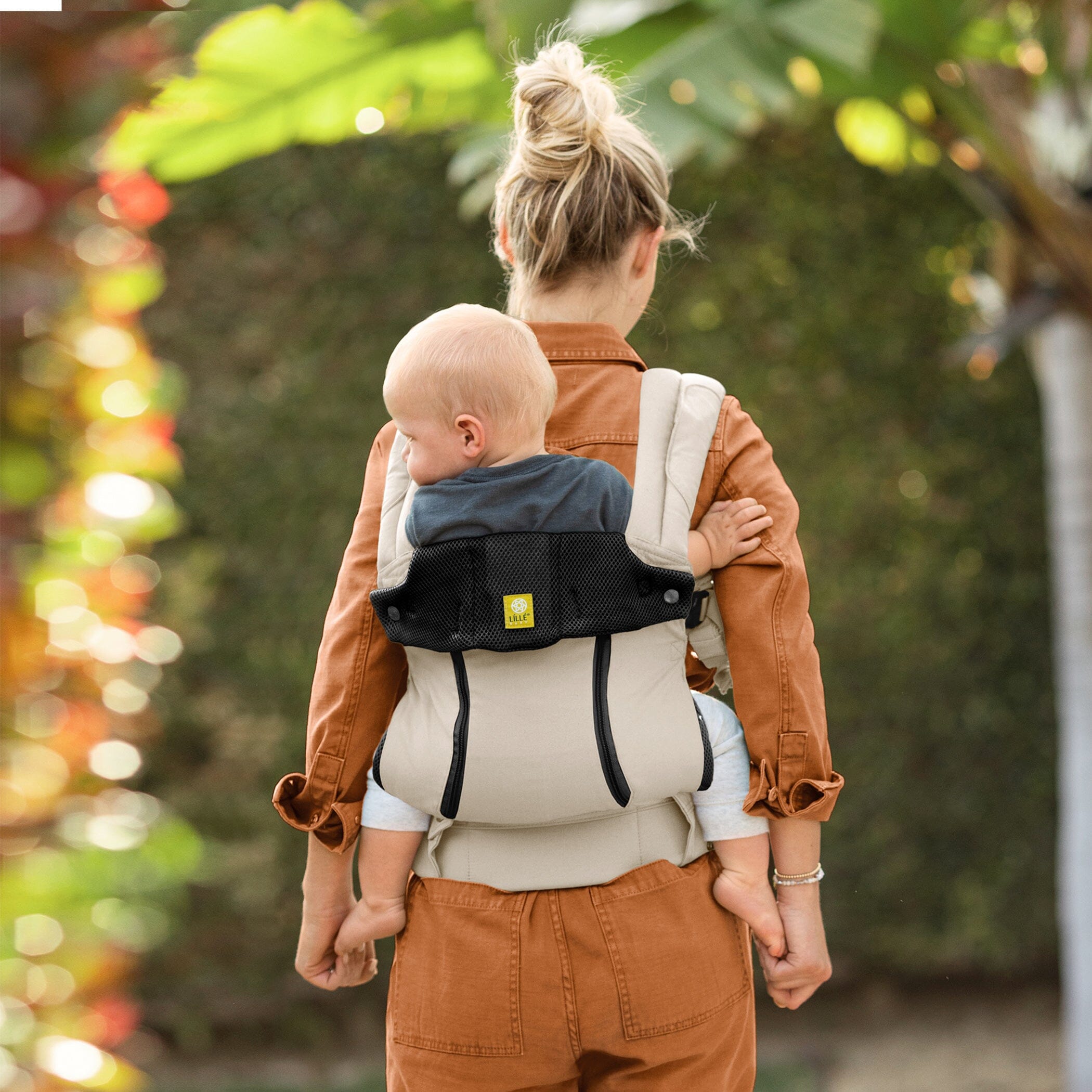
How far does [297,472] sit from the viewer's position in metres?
3.97

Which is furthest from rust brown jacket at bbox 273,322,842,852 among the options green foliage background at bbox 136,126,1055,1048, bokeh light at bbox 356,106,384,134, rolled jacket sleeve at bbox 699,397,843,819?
green foliage background at bbox 136,126,1055,1048

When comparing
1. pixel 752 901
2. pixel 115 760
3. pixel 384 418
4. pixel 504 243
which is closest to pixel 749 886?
pixel 752 901

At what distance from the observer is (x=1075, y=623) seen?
364 cm

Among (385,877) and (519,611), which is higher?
(519,611)

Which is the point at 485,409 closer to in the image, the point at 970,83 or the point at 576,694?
the point at 576,694

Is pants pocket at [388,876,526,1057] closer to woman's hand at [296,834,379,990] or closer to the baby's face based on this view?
woman's hand at [296,834,379,990]

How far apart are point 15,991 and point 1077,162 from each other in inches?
146

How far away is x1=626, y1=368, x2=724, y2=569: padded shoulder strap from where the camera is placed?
1.28 meters

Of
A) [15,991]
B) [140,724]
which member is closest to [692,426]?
[15,991]

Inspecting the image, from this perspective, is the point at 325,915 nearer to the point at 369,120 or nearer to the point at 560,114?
the point at 560,114

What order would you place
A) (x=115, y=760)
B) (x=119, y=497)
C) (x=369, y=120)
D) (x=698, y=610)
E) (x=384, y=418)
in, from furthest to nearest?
(x=384, y=418) → (x=369, y=120) → (x=115, y=760) → (x=119, y=497) → (x=698, y=610)

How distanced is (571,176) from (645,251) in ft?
0.45

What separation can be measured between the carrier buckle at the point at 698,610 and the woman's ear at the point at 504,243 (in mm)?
492

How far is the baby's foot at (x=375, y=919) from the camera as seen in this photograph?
53.2 inches
